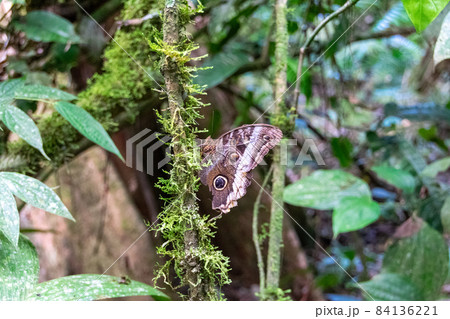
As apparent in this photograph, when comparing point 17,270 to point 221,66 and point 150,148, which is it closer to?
point 150,148

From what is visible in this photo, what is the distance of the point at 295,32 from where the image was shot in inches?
36.3

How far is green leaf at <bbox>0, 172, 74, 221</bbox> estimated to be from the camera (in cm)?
53

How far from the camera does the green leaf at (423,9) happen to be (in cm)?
50

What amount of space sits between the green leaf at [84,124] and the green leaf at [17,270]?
0.61ft

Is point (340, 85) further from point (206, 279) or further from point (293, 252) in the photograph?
point (206, 279)

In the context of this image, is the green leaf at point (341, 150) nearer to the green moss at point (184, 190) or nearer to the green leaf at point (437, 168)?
the green leaf at point (437, 168)

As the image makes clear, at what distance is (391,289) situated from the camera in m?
0.72

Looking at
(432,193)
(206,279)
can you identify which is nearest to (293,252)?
(432,193)

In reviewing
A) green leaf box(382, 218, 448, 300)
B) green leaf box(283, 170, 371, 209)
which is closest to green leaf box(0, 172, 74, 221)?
green leaf box(283, 170, 371, 209)

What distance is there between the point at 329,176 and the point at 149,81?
429mm

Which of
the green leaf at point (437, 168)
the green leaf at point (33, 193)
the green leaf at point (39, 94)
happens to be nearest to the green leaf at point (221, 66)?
the green leaf at point (39, 94)

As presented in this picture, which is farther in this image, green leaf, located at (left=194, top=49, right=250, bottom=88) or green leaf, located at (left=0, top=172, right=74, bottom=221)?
green leaf, located at (left=194, top=49, right=250, bottom=88)

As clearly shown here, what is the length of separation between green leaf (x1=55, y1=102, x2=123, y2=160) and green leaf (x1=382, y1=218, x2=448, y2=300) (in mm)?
632

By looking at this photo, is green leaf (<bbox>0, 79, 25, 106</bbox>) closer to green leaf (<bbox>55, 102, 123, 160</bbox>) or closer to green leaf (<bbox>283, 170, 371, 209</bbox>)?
green leaf (<bbox>55, 102, 123, 160</bbox>)
